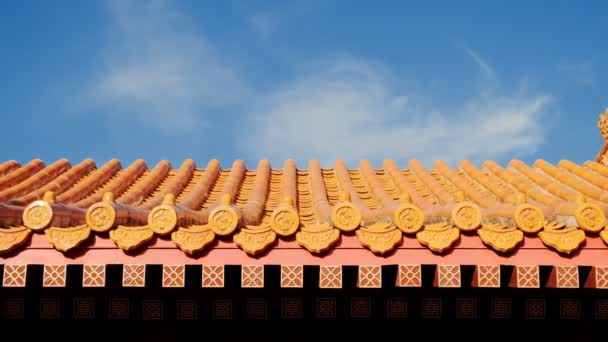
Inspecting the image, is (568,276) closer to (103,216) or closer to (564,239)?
(564,239)

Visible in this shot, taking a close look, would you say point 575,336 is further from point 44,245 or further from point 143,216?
point 44,245

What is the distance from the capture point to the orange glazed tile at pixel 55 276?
440 centimetres

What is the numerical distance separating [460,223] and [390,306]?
932mm

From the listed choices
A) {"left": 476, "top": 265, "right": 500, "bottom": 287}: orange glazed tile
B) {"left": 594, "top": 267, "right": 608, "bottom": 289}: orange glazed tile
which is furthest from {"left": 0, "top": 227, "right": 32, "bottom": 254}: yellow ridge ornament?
{"left": 594, "top": 267, "right": 608, "bottom": 289}: orange glazed tile

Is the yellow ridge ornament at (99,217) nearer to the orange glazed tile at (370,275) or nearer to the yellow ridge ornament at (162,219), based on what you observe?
the yellow ridge ornament at (162,219)

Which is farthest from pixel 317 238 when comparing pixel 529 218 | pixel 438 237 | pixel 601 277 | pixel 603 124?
pixel 603 124

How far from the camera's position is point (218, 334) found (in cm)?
535

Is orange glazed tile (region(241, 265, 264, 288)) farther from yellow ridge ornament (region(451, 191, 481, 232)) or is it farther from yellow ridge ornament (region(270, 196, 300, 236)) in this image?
yellow ridge ornament (region(451, 191, 481, 232))

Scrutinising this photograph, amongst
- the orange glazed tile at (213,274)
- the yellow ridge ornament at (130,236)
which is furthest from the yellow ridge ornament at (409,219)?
the yellow ridge ornament at (130,236)

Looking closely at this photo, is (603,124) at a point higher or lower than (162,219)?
higher

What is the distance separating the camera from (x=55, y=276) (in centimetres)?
441

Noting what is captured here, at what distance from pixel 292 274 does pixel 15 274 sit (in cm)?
162

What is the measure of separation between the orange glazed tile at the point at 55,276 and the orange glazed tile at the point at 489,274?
8.01 ft

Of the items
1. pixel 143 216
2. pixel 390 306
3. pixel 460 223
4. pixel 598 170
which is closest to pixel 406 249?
pixel 460 223
